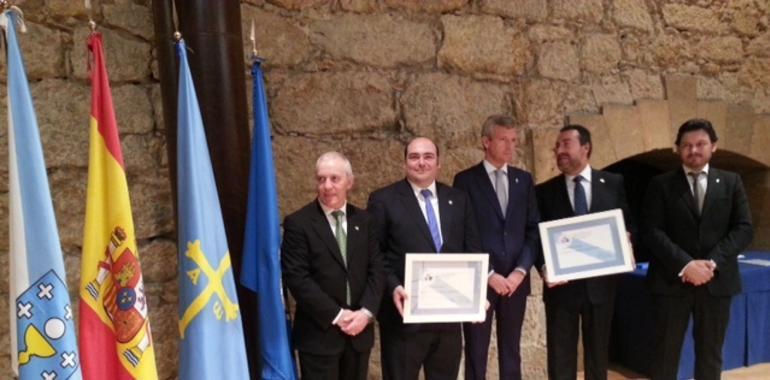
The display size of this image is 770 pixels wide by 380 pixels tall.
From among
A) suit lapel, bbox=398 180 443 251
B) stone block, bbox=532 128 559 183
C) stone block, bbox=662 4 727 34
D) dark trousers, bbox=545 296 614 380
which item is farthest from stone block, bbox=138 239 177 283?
stone block, bbox=662 4 727 34

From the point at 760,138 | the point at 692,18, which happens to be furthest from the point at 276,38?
the point at 760,138

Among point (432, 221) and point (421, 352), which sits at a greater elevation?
point (432, 221)

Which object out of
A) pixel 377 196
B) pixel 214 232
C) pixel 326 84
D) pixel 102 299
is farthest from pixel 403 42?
pixel 102 299

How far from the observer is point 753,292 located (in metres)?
3.71

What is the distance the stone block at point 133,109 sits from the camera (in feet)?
8.48

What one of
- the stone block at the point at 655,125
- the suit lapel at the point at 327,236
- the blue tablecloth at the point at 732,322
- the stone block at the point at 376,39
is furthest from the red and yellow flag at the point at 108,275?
the stone block at the point at 655,125

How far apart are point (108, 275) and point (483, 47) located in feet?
7.69

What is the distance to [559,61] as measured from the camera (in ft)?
11.6

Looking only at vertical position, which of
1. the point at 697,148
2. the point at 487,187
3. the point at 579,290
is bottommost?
the point at 579,290

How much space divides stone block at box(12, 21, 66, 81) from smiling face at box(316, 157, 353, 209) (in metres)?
1.26

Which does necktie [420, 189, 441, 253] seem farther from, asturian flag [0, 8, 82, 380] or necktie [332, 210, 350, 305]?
asturian flag [0, 8, 82, 380]

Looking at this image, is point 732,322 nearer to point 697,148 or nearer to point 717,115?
point 717,115

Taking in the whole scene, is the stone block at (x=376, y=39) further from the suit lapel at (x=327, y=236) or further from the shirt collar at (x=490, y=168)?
the suit lapel at (x=327, y=236)

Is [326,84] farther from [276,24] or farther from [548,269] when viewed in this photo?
[548,269]
